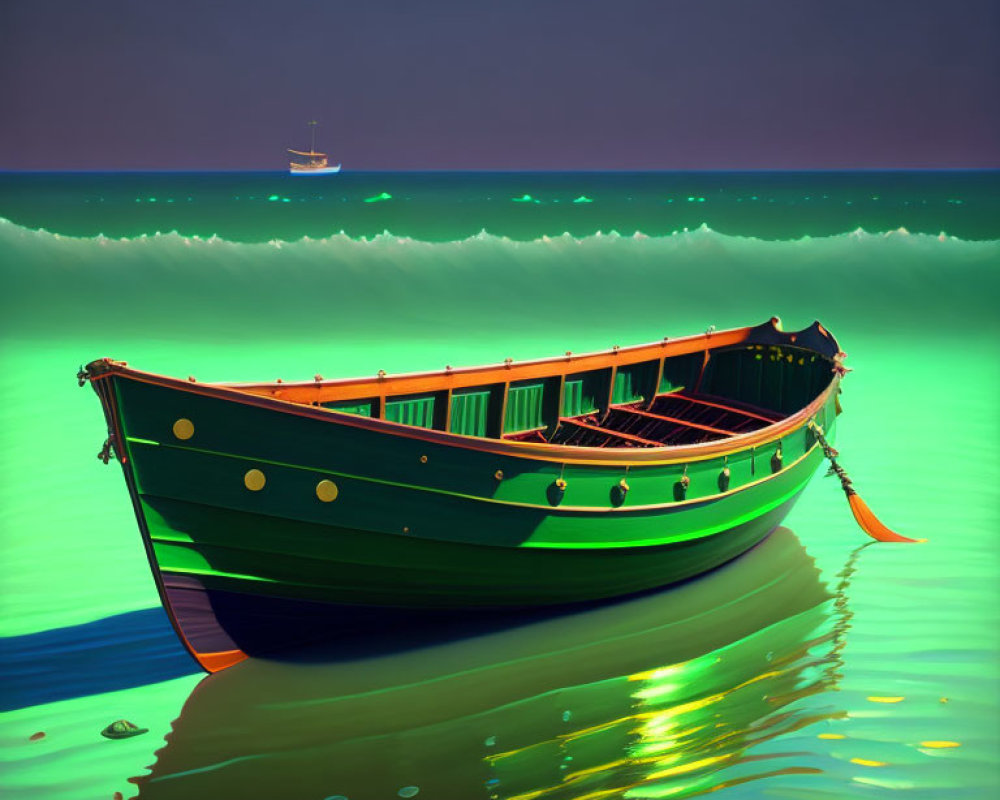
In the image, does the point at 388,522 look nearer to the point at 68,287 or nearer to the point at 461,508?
the point at 461,508

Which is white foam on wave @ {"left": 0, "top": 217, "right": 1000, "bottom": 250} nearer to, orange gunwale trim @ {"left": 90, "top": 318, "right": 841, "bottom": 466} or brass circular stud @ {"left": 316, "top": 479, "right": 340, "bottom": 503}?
orange gunwale trim @ {"left": 90, "top": 318, "right": 841, "bottom": 466}

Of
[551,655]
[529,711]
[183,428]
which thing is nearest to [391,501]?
[183,428]

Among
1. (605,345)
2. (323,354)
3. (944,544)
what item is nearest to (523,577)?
(944,544)

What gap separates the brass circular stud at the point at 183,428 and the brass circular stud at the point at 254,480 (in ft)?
0.93

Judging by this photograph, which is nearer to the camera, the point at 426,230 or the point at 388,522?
the point at 388,522

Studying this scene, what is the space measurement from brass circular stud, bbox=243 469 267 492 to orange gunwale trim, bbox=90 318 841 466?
0.96 feet

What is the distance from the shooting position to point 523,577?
4.65 m

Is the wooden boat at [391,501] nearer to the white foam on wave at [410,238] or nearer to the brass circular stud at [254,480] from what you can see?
the brass circular stud at [254,480]

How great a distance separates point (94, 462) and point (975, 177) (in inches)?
1647

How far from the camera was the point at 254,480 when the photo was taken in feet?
13.0

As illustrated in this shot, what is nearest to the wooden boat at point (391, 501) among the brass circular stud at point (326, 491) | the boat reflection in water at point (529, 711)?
the brass circular stud at point (326, 491)

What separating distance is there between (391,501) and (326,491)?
286 millimetres

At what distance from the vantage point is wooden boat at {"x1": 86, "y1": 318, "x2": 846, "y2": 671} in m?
3.88

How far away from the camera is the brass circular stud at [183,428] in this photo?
12.5 feet
